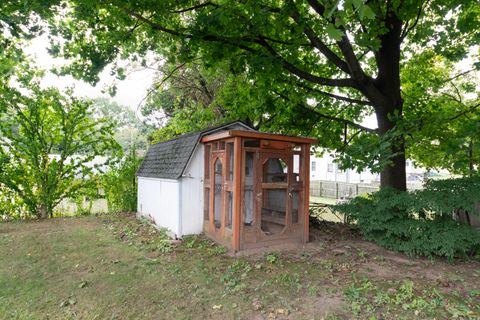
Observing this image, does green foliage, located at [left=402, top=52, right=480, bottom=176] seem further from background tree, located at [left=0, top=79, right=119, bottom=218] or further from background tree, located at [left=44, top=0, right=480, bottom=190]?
background tree, located at [left=0, top=79, right=119, bottom=218]

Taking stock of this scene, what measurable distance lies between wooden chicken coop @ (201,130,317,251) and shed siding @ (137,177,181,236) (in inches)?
25.7

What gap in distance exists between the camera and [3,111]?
8.19 m

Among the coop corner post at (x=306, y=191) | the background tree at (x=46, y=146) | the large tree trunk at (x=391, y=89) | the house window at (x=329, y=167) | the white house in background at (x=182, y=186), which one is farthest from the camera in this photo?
the house window at (x=329, y=167)

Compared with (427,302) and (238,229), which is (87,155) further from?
(427,302)

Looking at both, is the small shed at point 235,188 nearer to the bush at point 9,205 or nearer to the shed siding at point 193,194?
the shed siding at point 193,194

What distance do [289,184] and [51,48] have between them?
227 inches

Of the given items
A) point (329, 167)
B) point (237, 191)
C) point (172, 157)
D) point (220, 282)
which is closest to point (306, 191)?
point (237, 191)

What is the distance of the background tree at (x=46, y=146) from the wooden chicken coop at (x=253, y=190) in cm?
541

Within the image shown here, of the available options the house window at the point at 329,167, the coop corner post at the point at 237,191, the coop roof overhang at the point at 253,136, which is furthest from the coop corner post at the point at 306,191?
the house window at the point at 329,167

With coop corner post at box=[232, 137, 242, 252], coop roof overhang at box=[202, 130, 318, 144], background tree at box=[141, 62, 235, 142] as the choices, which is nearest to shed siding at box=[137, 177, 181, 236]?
coop roof overhang at box=[202, 130, 318, 144]

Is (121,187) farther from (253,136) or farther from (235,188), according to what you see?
(253,136)

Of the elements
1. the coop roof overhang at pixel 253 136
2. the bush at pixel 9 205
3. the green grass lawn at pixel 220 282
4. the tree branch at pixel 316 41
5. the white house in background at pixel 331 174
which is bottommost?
the green grass lawn at pixel 220 282

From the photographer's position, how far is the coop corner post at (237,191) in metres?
5.14

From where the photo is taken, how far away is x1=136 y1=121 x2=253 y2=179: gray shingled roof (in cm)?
630
